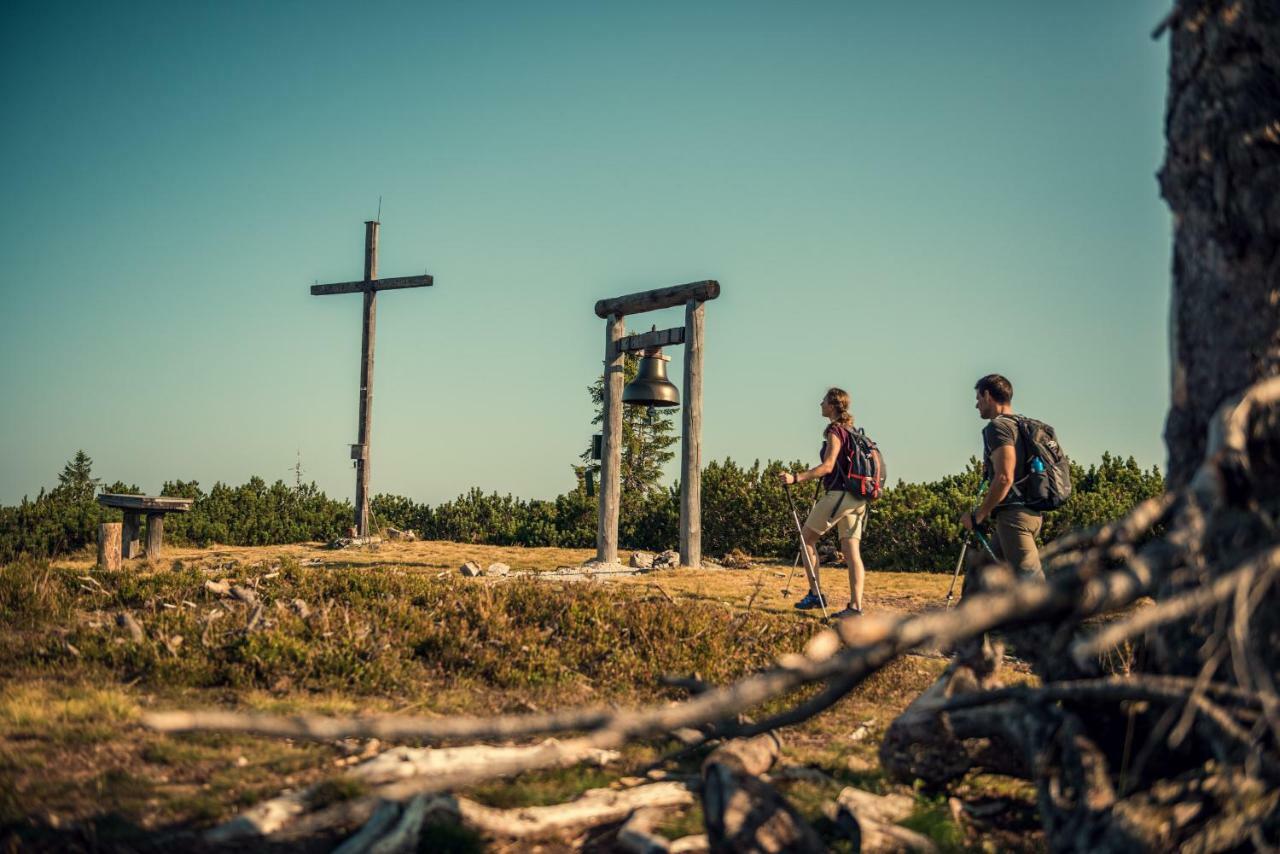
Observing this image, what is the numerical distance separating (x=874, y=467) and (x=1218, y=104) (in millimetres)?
6206

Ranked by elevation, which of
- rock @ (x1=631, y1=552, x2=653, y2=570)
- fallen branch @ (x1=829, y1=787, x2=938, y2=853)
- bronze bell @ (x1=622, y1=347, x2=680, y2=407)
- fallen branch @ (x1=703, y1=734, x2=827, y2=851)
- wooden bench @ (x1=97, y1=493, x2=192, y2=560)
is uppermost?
bronze bell @ (x1=622, y1=347, x2=680, y2=407)

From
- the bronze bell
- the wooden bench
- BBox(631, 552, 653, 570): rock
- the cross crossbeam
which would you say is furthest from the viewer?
the cross crossbeam

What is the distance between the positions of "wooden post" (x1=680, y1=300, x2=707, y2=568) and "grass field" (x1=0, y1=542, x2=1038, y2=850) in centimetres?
293

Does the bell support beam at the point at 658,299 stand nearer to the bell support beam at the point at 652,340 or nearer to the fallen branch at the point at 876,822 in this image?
the bell support beam at the point at 652,340

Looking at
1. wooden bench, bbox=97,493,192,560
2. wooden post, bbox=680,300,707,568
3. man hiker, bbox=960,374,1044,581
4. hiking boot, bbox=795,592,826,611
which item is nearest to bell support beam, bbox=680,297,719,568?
wooden post, bbox=680,300,707,568

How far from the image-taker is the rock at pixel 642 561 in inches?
553

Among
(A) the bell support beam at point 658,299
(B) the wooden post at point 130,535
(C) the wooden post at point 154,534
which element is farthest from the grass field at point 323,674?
(A) the bell support beam at point 658,299

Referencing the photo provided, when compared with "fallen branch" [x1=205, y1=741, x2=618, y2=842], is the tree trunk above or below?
above

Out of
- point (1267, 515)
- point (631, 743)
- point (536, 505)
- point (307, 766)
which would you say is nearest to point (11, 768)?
point (307, 766)

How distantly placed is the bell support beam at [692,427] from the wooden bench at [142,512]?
25.1 ft

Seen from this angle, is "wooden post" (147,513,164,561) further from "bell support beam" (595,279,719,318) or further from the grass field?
"bell support beam" (595,279,719,318)

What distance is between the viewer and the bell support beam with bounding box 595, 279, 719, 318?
44.4 ft

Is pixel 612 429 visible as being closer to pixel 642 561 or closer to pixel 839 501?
pixel 642 561

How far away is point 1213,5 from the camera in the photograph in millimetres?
3189
